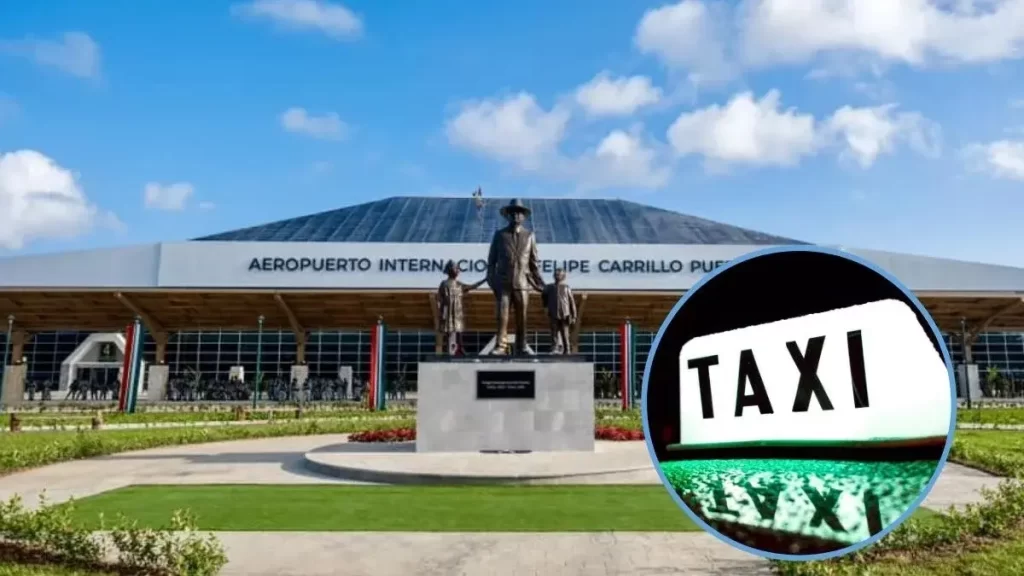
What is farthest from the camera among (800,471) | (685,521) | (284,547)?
(685,521)

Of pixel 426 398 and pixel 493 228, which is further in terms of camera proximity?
pixel 493 228

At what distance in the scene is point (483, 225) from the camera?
43844mm

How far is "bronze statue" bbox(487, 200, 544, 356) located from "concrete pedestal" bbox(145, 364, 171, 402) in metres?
33.5

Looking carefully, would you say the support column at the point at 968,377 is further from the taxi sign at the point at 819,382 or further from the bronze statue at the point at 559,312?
the taxi sign at the point at 819,382

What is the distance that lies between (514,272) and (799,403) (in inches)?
501

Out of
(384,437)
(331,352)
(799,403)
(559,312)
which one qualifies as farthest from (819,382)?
(331,352)

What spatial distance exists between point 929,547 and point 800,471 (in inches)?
228

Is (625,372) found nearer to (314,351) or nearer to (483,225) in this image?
(483,225)

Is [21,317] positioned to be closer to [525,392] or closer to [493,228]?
[493,228]

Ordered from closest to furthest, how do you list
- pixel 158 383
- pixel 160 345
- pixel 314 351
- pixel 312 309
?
1. pixel 312 309
2. pixel 158 383
3. pixel 160 345
4. pixel 314 351

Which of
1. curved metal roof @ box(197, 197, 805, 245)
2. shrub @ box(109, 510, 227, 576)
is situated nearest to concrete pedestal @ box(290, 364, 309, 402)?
curved metal roof @ box(197, 197, 805, 245)

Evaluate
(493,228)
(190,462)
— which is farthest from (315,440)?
(493,228)

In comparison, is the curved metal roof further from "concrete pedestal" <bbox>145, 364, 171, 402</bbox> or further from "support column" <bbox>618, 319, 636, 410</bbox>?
"support column" <bbox>618, 319, 636, 410</bbox>

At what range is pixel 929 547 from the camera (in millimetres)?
6383
